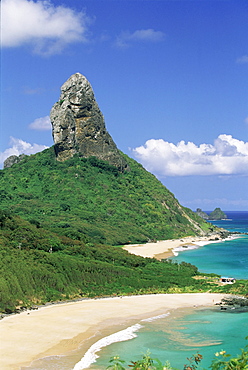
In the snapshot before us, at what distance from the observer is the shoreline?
357ft

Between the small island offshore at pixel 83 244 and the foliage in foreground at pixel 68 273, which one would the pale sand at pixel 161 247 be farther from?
the foliage in foreground at pixel 68 273

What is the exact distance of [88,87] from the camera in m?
173

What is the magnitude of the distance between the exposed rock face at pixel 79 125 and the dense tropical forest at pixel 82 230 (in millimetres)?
5183

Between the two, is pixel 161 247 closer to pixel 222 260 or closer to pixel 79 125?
pixel 222 260

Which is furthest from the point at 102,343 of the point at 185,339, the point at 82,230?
the point at 82,230

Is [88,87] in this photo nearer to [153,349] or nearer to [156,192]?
[156,192]

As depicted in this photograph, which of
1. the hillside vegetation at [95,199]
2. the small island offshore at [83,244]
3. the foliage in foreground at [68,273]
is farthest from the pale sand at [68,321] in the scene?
the hillside vegetation at [95,199]

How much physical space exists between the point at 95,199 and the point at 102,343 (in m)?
118

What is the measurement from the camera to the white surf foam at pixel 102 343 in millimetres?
29827

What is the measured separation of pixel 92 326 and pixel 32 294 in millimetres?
12091

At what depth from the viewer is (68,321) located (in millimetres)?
41562

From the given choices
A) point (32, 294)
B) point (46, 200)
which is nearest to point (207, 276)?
point (32, 294)

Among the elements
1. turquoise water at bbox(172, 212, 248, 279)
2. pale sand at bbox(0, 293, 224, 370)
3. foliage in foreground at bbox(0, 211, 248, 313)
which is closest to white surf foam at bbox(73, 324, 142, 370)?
pale sand at bbox(0, 293, 224, 370)

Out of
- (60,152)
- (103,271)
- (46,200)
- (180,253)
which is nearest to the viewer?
(103,271)
